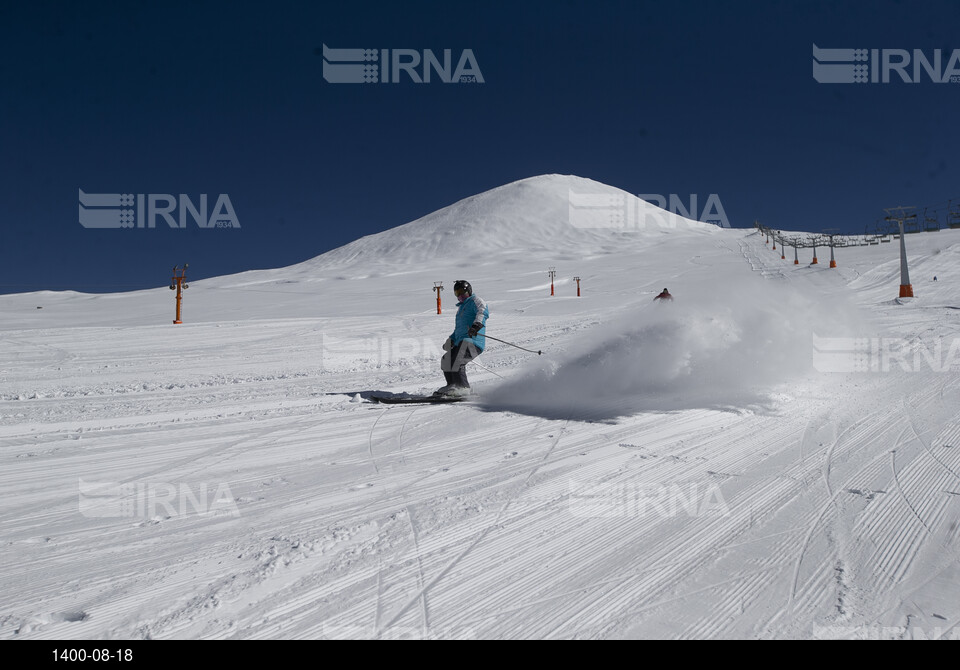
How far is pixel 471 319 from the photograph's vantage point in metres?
7.27

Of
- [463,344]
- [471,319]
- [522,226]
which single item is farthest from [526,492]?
[522,226]

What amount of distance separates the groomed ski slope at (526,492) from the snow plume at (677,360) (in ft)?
0.13

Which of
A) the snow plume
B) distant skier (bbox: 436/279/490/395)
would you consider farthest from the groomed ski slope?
distant skier (bbox: 436/279/490/395)

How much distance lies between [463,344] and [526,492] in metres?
3.88

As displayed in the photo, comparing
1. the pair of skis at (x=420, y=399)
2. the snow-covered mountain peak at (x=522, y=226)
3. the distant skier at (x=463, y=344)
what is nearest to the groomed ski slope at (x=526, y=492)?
the pair of skis at (x=420, y=399)

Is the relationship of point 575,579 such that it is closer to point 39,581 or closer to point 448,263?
point 39,581

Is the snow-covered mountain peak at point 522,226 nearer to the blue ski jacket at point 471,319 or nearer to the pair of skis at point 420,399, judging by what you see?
the blue ski jacket at point 471,319

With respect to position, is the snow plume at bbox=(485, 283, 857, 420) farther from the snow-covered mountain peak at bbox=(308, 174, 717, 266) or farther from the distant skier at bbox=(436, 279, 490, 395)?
the snow-covered mountain peak at bbox=(308, 174, 717, 266)

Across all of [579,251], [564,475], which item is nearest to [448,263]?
[579,251]

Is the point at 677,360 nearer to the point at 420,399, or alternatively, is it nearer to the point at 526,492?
the point at 420,399

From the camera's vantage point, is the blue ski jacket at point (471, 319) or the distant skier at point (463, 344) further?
the blue ski jacket at point (471, 319)

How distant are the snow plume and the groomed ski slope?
0.13 feet

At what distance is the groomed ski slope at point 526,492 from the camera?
6.81 feet
